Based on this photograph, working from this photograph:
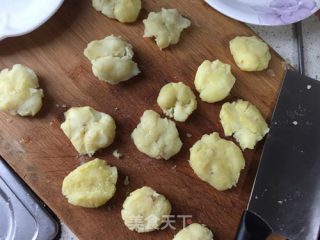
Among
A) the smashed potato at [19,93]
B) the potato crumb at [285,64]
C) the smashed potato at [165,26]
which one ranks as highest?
the smashed potato at [19,93]

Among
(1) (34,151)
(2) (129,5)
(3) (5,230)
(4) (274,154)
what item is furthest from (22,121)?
(4) (274,154)

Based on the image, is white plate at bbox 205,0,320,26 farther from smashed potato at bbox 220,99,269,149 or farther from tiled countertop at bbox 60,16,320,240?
smashed potato at bbox 220,99,269,149

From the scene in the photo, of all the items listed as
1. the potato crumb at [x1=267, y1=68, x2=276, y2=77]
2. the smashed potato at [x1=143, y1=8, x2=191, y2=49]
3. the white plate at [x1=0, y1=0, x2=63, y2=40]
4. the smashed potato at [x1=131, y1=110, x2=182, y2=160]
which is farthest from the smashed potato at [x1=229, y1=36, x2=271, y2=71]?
the white plate at [x1=0, y1=0, x2=63, y2=40]

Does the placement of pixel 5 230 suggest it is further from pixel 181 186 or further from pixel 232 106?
pixel 232 106

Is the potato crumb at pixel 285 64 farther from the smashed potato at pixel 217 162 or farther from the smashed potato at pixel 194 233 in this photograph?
the smashed potato at pixel 194 233

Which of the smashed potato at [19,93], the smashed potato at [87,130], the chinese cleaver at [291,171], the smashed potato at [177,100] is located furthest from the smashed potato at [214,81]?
the smashed potato at [19,93]

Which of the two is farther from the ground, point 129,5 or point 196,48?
point 129,5
